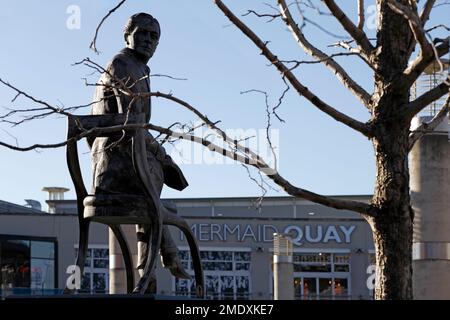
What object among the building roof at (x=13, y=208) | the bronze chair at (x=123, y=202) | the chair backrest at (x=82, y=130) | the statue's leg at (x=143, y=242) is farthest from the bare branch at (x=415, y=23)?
the building roof at (x=13, y=208)

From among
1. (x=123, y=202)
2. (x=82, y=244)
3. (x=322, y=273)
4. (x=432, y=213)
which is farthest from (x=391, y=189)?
(x=322, y=273)

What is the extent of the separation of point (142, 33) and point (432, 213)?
1847cm

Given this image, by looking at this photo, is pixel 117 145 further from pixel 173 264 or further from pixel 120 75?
pixel 173 264

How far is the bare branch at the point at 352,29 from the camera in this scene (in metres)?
8.69

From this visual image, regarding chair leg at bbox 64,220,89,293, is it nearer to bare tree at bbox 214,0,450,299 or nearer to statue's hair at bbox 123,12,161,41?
statue's hair at bbox 123,12,161,41

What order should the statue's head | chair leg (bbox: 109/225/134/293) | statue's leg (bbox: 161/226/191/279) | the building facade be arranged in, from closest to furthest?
1. the statue's head
2. statue's leg (bbox: 161/226/191/279)
3. chair leg (bbox: 109/225/134/293)
4. the building facade

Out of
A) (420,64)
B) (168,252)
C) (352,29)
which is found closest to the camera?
(420,64)

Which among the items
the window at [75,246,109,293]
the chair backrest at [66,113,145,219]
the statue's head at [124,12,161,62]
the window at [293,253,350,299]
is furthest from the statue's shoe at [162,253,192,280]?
the window at [293,253,350,299]

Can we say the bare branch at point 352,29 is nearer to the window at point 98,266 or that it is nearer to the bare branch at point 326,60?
the bare branch at point 326,60

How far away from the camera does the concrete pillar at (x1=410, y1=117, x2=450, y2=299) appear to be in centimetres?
2838

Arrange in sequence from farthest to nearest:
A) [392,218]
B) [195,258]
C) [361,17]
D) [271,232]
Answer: [271,232] < [195,258] < [361,17] < [392,218]

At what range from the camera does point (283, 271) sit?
36.8m
